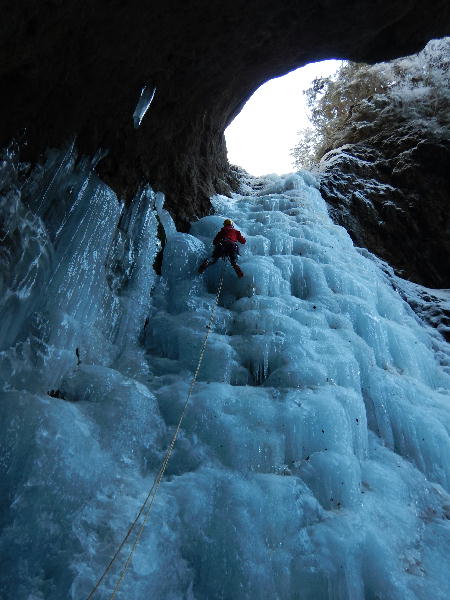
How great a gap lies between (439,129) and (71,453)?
10659 millimetres

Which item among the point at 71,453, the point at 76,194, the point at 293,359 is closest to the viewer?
the point at 71,453

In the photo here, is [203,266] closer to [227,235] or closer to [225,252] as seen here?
[225,252]

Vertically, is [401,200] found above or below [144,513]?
above

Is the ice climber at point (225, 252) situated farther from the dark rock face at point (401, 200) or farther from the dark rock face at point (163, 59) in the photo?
the dark rock face at point (401, 200)

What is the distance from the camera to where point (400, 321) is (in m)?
5.93

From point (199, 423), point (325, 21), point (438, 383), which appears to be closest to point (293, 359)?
point (199, 423)

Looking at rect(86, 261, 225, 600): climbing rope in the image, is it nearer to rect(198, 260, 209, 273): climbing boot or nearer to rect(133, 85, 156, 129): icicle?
rect(198, 260, 209, 273): climbing boot

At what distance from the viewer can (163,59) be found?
4293 mm

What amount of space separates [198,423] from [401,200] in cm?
813

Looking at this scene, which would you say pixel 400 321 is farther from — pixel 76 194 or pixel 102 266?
pixel 76 194

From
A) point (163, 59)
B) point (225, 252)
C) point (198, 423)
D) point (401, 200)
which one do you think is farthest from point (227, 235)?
point (401, 200)

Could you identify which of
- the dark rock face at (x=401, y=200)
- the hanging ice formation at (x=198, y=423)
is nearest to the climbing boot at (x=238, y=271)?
the hanging ice formation at (x=198, y=423)

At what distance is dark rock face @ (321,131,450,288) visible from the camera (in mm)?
8992

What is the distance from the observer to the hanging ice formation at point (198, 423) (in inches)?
96.3
